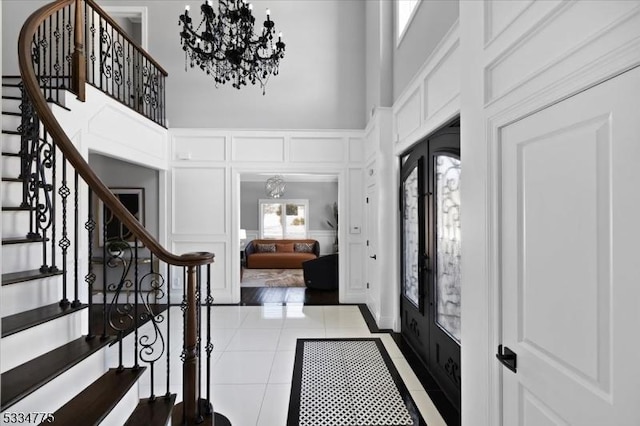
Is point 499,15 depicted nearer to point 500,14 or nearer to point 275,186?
point 500,14

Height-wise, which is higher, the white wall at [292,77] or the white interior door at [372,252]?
the white wall at [292,77]

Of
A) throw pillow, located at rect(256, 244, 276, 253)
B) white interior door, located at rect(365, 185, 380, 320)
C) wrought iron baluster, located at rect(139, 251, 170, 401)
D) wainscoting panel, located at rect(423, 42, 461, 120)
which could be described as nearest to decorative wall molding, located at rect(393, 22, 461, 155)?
wainscoting panel, located at rect(423, 42, 461, 120)

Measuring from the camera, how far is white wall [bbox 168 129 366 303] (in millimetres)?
5355

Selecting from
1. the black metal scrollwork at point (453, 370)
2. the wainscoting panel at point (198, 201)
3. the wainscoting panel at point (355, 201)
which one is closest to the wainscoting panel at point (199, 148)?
the wainscoting panel at point (198, 201)

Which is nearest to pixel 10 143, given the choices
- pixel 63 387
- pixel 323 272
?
pixel 63 387

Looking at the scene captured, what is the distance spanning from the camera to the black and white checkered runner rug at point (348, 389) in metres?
2.35

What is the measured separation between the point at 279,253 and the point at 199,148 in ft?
14.8

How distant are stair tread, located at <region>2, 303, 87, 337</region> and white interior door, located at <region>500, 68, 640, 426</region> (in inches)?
94.7

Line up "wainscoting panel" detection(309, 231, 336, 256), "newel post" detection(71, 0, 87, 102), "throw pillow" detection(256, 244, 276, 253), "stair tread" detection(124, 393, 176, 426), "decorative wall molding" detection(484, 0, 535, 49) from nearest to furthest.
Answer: "decorative wall molding" detection(484, 0, 535, 49)
"stair tread" detection(124, 393, 176, 426)
"newel post" detection(71, 0, 87, 102)
"throw pillow" detection(256, 244, 276, 253)
"wainscoting panel" detection(309, 231, 336, 256)

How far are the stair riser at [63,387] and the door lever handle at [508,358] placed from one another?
200cm

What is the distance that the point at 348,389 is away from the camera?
→ 107 inches

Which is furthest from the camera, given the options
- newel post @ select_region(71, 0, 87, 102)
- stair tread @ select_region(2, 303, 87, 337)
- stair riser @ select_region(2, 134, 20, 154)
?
newel post @ select_region(71, 0, 87, 102)

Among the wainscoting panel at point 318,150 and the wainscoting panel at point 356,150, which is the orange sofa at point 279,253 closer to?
the wainscoting panel at point 318,150

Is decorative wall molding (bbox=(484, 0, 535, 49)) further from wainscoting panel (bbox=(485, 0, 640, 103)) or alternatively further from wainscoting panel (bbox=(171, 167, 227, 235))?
wainscoting panel (bbox=(171, 167, 227, 235))
